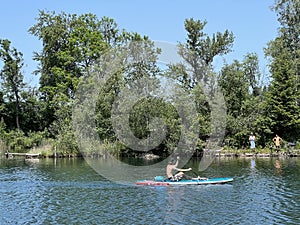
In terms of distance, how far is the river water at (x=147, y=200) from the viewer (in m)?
17.6

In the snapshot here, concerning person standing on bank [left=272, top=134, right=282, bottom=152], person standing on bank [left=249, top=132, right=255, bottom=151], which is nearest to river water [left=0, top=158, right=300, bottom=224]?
person standing on bank [left=272, top=134, right=282, bottom=152]

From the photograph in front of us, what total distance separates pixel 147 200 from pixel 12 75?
3911 cm

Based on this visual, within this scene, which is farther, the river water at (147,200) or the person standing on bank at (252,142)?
the person standing on bank at (252,142)

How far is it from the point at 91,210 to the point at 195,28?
109 feet

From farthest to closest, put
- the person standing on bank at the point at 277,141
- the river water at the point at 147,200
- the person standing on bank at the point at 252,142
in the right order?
the person standing on bank at the point at 252,142 → the person standing on bank at the point at 277,141 → the river water at the point at 147,200

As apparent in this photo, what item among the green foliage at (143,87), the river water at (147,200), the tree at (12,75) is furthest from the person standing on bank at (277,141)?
the tree at (12,75)

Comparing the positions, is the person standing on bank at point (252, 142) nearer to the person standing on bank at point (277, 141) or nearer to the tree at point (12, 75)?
the person standing on bank at point (277, 141)

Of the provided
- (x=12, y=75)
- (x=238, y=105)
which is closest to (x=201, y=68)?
(x=238, y=105)

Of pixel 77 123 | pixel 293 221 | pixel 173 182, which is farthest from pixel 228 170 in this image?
pixel 77 123

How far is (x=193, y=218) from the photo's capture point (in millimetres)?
17422

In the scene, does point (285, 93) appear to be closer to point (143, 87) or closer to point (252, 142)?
point (252, 142)

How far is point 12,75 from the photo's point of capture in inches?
2172

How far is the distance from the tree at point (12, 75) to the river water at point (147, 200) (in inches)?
1063

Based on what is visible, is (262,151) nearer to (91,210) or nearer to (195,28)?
(195,28)
